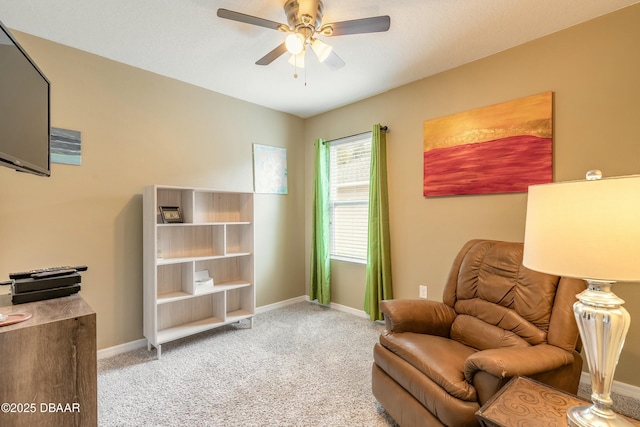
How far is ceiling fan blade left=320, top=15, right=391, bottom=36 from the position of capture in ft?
5.48

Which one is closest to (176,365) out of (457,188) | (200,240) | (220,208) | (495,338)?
(200,240)

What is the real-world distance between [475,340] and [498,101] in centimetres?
198

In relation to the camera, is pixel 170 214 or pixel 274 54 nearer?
pixel 274 54

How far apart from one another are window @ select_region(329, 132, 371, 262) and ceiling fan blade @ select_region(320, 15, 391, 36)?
5.70 feet

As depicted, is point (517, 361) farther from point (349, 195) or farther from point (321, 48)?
point (349, 195)

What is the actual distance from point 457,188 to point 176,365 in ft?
9.65

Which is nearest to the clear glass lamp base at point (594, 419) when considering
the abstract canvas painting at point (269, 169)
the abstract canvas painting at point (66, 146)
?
the abstract canvas painting at point (269, 169)

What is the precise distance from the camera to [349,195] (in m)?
3.74

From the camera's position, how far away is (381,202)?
3.23m

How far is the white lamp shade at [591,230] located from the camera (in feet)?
2.99

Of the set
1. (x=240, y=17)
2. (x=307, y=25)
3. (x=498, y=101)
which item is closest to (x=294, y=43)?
(x=307, y=25)

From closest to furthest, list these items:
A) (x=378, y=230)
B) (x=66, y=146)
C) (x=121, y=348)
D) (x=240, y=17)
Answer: (x=240, y=17) < (x=66, y=146) < (x=121, y=348) < (x=378, y=230)

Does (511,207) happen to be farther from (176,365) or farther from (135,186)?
(135,186)

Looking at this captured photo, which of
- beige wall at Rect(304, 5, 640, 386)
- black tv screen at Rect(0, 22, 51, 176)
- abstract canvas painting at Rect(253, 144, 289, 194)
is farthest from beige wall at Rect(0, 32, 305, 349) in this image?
beige wall at Rect(304, 5, 640, 386)
